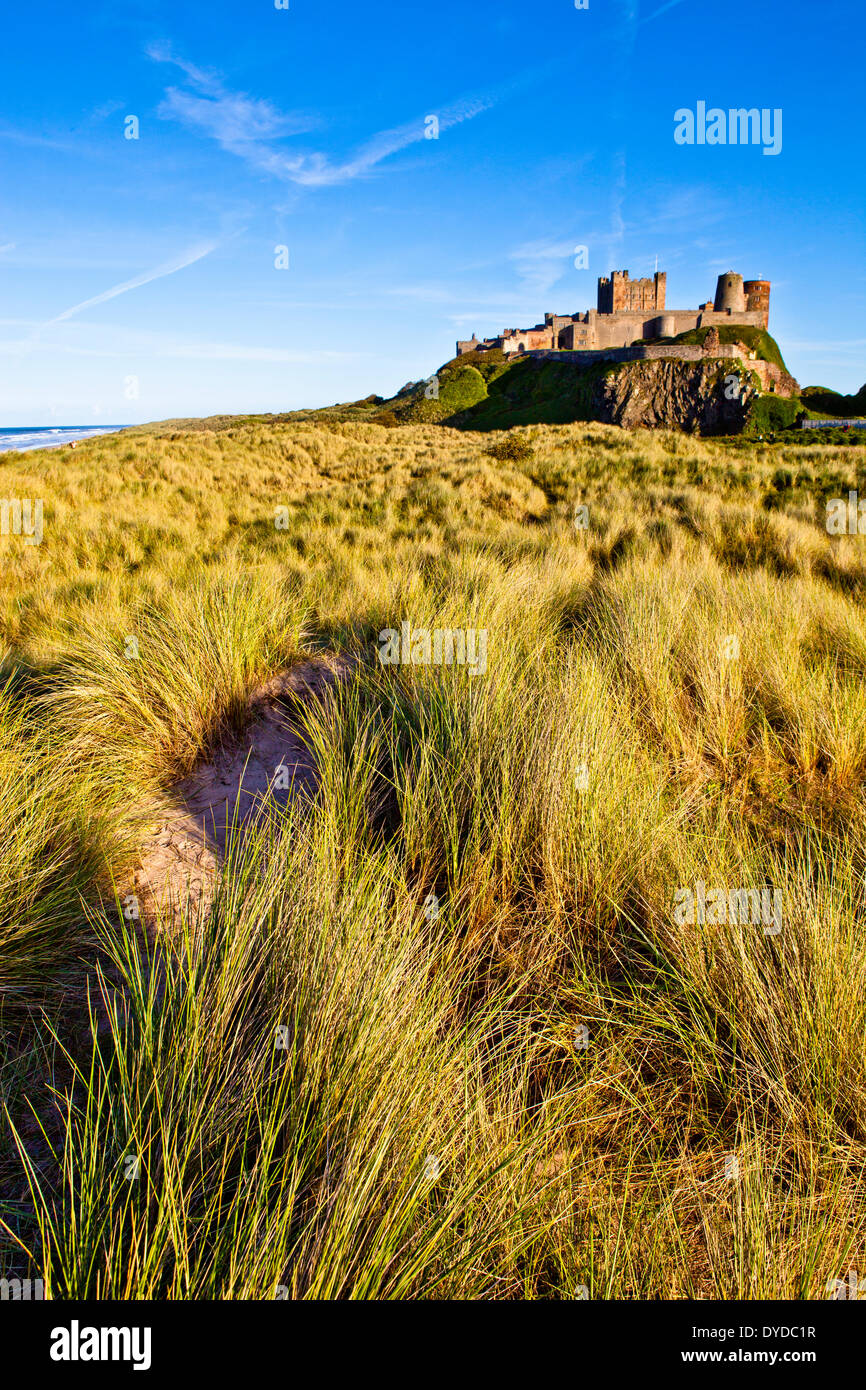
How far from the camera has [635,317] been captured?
200 feet

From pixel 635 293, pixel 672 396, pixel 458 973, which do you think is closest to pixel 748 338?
pixel 635 293

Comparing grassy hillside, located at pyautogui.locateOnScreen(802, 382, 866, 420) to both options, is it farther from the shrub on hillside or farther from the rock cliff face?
the shrub on hillside

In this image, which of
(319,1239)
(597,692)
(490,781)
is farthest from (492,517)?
(319,1239)

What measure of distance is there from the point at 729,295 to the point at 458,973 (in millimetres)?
72555

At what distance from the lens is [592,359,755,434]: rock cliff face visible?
3922 centimetres

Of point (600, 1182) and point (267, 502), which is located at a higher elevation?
point (267, 502)

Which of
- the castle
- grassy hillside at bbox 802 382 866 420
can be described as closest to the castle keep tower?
the castle

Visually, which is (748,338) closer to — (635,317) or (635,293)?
(635,317)

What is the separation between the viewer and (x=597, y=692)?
9.13 feet

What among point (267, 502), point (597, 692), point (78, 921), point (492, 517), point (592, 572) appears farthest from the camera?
point (267, 502)

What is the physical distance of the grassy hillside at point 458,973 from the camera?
1.08m
